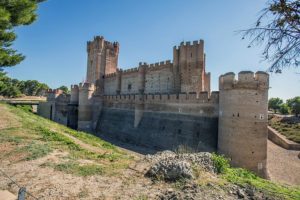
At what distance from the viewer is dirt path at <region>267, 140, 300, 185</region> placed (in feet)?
49.2

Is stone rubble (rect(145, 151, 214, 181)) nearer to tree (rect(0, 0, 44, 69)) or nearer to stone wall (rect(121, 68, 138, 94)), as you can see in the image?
tree (rect(0, 0, 44, 69))

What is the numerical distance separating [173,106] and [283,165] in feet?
35.1

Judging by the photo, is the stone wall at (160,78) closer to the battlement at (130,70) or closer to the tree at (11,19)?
the battlement at (130,70)

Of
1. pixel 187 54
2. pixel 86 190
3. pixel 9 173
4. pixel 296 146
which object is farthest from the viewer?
pixel 296 146

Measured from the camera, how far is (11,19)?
10.5 meters

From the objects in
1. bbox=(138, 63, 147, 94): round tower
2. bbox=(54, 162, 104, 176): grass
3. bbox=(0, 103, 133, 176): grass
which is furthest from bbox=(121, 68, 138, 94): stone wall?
bbox=(54, 162, 104, 176): grass

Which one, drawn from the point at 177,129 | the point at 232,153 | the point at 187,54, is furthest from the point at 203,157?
the point at 187,54

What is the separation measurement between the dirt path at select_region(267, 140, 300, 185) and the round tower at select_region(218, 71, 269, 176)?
2.54 metres

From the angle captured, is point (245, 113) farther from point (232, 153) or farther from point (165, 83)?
point (165, 83)

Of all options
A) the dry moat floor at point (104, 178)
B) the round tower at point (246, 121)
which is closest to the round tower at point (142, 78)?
the round tower at point (246, 121)

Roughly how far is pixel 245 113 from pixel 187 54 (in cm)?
1088

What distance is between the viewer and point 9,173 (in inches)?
251

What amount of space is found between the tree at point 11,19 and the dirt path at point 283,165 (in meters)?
17.2

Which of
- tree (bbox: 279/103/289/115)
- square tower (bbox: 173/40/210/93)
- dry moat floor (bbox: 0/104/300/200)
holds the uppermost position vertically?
square tower (bbox: 173/40/210/93)
